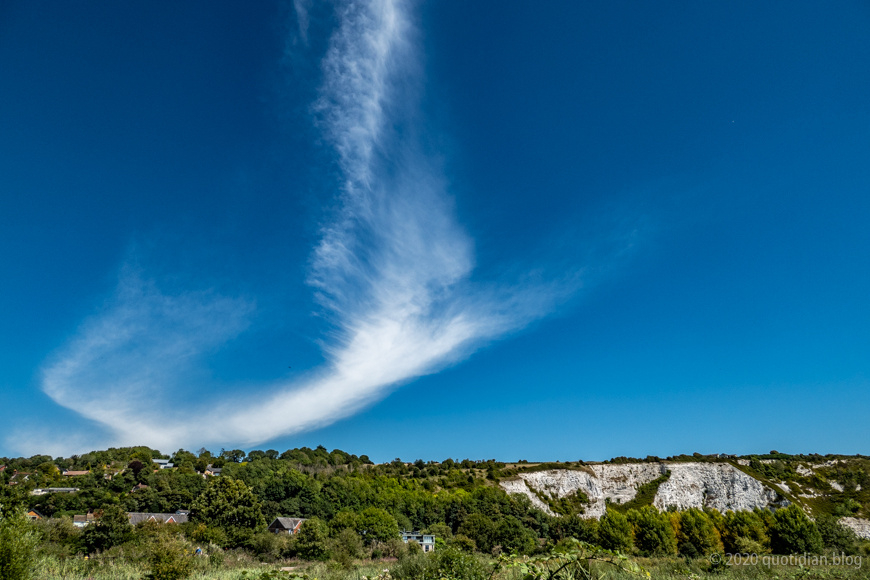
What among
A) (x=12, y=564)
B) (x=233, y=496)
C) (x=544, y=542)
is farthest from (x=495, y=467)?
(x=12, y=564)

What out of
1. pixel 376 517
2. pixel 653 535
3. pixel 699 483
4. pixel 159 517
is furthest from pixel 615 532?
pixel 159 517

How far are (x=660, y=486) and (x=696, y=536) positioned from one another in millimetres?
42877

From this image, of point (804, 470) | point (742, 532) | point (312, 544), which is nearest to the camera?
point (312, 544)

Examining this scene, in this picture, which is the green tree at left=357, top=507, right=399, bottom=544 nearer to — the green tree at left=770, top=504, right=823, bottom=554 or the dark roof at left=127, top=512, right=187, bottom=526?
the dark roof at left=127, top=512, right=187, bottom=526

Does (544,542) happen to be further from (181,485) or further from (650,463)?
(181,485)

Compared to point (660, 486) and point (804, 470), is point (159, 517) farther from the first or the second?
point (804, 470)

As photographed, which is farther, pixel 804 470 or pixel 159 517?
pixel 804 470

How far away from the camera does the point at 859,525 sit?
5878 cm

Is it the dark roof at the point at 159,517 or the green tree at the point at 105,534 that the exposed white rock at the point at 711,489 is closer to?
the green tree at the point at 105,534

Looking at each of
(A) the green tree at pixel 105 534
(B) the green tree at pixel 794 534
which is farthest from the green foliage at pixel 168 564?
(B) the green tree at pixel 794 534

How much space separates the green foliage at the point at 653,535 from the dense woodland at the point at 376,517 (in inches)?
5.2

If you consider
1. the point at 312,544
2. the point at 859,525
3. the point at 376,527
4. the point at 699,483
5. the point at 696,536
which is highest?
the point at 312,544

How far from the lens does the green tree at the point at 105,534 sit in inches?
1184

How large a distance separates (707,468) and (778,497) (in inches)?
580
